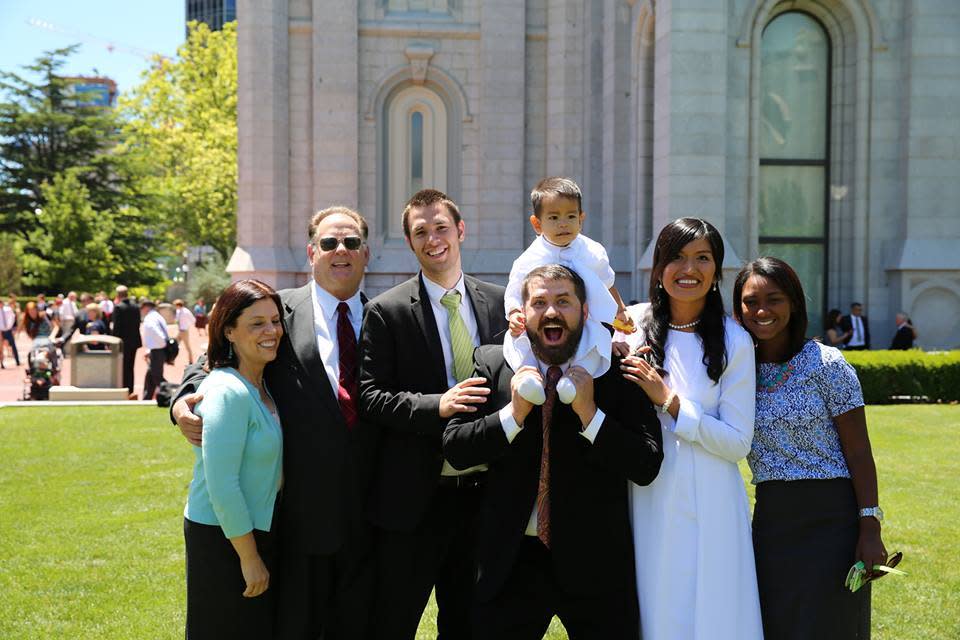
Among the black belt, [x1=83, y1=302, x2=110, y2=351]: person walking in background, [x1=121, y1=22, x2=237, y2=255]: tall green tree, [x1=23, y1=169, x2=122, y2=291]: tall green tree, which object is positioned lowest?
the black belt

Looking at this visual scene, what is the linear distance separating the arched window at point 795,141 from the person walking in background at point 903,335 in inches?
60.9

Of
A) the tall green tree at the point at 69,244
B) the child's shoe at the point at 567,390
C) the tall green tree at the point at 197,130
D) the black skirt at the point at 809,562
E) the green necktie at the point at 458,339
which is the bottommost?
the black skirt at the point at 809,562

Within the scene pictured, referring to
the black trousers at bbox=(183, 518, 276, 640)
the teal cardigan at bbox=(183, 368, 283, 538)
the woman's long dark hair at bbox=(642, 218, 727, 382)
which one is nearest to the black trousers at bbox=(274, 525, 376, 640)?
the black trousers at bbox=(183, 518, 276, 640)

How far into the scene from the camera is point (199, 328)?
3959 cm

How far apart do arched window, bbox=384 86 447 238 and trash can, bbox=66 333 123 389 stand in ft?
23.4

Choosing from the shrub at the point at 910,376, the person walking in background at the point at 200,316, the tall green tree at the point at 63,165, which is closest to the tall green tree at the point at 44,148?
the tall green tree at the point at 63,165

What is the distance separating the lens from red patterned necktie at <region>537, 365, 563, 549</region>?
3826 millimetres

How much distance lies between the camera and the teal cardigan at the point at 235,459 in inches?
154

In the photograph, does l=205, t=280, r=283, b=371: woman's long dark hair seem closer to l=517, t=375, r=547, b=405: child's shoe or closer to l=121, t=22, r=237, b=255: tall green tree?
l=517, t=375, r=547, b=405: child's shoe

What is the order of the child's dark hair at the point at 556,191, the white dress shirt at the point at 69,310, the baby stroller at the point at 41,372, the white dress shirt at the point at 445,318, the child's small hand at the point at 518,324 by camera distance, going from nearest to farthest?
the child's small hand at the point at 518,324 → the white dress shirt at the point at 445,318 → the child's dark hair at the point at 556,191 → the baby stroller at the point at 41,372 → the white dress shirt at the point at 69,310

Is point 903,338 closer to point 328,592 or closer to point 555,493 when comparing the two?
point 555,493

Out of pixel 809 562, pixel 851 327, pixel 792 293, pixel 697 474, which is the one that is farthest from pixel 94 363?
pixel 809 562

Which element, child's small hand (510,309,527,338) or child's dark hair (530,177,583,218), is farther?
child's dark hair (530,177,583,218)

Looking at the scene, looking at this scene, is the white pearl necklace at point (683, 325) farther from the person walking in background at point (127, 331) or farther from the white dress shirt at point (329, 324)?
the person walking in background at point (127, 331)
